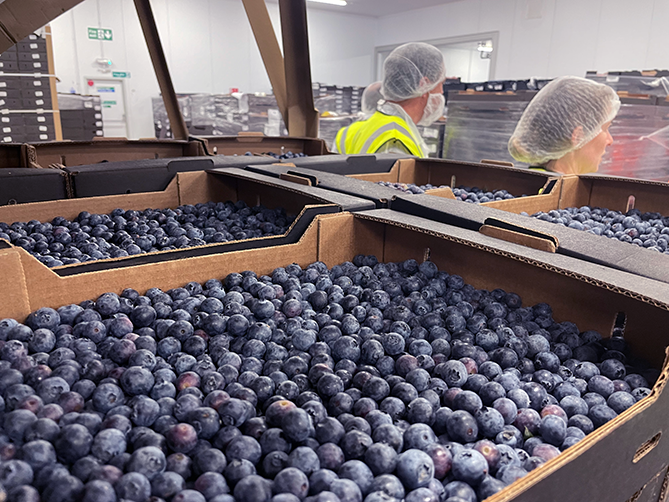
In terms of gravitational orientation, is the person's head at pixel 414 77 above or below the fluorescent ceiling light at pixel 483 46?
below

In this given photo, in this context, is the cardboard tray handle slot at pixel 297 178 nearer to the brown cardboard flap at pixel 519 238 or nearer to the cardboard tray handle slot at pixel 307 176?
the cardboard tray handle slot at pixel 307 176

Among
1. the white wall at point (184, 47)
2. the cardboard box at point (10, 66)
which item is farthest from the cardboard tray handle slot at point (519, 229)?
the white wall at point (184, 47)

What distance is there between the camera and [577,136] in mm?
3234

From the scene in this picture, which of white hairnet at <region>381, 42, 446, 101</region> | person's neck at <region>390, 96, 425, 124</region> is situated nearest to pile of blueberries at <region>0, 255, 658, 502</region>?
white hairnet at <region>381, 42, 446, 101</region>

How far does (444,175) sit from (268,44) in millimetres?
1291

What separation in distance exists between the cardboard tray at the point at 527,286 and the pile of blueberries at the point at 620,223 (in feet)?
2.29

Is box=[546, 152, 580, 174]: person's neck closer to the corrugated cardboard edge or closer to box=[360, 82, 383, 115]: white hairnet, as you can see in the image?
the corrugated cardboard edge

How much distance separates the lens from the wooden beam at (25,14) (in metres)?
1.23

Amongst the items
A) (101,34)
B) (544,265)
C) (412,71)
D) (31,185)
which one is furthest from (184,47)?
(544,265)

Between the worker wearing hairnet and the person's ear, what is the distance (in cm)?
126

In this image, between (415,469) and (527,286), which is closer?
(415,469)

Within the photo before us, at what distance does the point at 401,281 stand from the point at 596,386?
1.83 ft

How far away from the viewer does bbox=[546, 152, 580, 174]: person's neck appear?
3.41 m

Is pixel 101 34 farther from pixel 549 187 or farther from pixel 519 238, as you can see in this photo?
pixel 519 238
